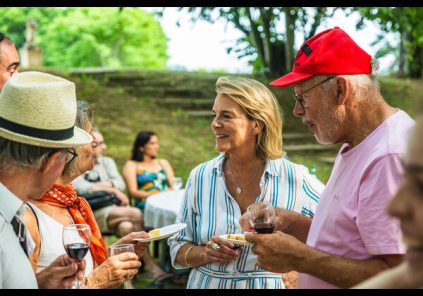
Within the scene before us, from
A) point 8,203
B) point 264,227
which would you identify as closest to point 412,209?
point 8,203

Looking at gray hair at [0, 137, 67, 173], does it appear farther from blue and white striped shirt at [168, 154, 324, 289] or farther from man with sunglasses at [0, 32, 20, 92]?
man with sunglasses at [0, 32, 20, 92]

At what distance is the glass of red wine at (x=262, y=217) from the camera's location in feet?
10.1

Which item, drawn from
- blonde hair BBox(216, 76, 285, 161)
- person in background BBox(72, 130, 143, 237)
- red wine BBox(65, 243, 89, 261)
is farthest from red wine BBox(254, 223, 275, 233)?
person in background BBox(72, 130, 143, 237)

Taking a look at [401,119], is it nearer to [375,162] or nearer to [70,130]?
[375,162]

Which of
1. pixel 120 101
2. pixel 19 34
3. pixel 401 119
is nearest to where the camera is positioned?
pixel 401 119

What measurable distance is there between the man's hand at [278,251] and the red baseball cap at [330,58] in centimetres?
66

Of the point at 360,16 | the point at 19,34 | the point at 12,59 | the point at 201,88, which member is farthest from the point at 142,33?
the point at 12,59

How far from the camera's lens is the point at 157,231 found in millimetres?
3379

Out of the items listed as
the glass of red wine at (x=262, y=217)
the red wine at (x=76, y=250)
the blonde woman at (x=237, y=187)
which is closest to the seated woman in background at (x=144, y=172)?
the blonde woman at (x=237, y=187)

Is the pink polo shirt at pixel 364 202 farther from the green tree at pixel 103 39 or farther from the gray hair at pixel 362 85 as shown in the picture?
the green tree at pixel 103 39

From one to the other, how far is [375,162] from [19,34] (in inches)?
1246

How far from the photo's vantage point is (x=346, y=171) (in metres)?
2.64

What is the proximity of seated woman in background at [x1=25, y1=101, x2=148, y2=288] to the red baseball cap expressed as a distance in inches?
39.8

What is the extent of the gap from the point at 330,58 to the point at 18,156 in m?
1.31
